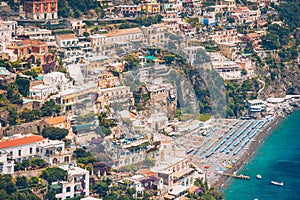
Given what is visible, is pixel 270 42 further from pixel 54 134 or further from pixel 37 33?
pixel 54 134

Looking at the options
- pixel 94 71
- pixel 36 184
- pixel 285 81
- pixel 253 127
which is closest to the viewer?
pixel 36 184

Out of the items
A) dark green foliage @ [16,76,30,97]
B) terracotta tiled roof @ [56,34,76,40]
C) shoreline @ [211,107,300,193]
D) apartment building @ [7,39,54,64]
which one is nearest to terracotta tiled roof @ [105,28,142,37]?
terracotta tiled roof @ [56,34,76,40]

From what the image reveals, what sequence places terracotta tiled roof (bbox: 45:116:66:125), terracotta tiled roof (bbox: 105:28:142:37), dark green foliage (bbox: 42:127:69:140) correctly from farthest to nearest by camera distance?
terracotta tiled roof (bbox: 105:28:142:37)
terracotta tiled roof (bbox: 45:116:66:125)
dark green foliage (bbox: 42:127:69:140)

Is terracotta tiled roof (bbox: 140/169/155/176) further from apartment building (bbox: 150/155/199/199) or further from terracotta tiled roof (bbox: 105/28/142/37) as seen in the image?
terracotta tiled roof (bbox: 105/28/142/37)

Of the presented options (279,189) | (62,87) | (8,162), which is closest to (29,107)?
(62,87)

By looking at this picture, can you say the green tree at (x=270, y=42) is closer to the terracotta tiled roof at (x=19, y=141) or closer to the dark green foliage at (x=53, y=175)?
the terracotta tiled roof at (x=19, y=141)

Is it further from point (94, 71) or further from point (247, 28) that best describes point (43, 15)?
point (247, 28)
